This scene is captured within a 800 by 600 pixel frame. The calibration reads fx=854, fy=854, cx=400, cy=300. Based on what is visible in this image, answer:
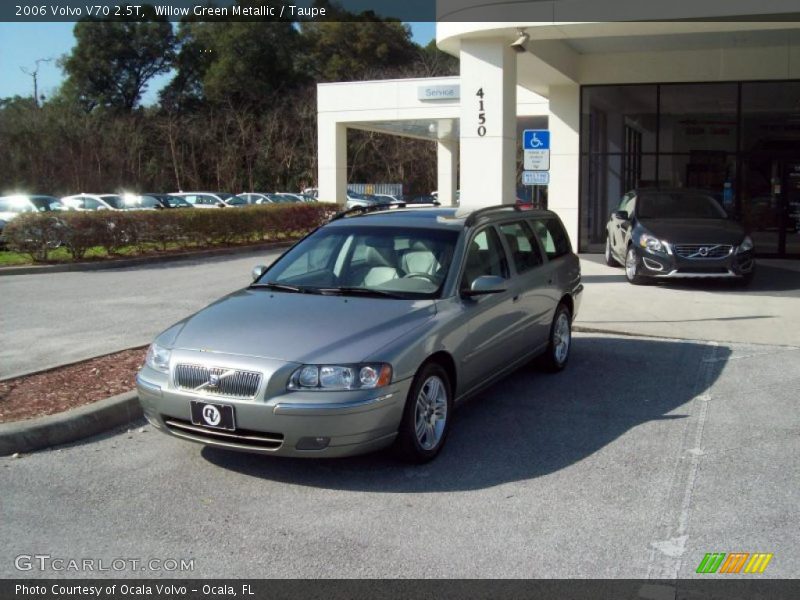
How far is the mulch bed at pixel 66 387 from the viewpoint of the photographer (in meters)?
6.59

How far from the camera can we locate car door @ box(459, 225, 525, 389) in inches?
250

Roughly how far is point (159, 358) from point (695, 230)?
1090cm

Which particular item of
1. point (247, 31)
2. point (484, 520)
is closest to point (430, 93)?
point (484, 520)

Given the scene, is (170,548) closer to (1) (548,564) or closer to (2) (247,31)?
(1) (548,564)

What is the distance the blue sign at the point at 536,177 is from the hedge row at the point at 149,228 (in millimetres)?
10204

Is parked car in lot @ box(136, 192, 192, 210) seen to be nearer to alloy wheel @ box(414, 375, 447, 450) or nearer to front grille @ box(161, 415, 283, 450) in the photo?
front grille @ box(161, 415, 283, 450)

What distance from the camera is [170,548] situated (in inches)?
176

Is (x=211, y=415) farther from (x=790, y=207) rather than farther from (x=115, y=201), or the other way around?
(x=115, y=201)

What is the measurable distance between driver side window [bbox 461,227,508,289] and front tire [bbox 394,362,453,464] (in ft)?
3.11

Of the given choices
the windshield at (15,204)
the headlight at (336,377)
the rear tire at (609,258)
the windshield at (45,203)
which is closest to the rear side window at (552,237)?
the headlight at (336,377)

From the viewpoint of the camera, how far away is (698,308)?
12.4 meters

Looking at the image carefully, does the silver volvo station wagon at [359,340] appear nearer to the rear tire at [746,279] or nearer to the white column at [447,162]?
the rear tire at [746,279]

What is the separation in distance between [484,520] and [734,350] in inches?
226

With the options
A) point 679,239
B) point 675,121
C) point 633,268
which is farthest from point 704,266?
point 675,121
